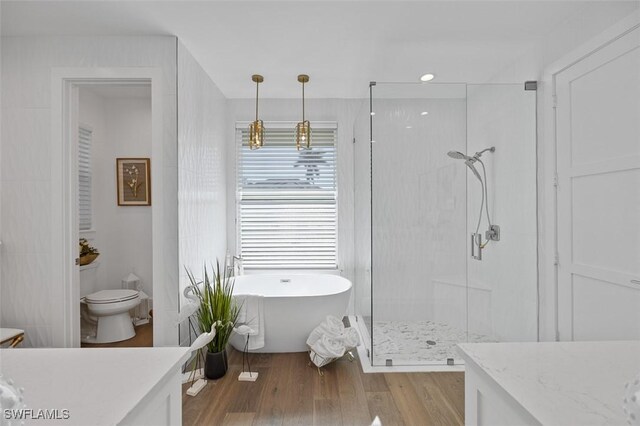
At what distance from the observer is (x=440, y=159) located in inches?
109

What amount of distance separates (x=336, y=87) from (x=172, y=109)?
5.53 ft

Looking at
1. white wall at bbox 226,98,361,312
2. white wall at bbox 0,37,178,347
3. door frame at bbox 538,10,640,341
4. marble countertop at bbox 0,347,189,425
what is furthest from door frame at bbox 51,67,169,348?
door frame at bbox 538,10,640,341

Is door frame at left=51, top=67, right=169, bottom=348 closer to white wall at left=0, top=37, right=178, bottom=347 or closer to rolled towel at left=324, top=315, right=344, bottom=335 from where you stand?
white wall at left=0, top=37, right=178, bottom=347

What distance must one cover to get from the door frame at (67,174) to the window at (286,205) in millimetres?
1473

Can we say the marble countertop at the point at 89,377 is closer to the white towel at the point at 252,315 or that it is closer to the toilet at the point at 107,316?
the white towel at the point at 252,315

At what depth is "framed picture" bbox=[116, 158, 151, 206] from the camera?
151 inches

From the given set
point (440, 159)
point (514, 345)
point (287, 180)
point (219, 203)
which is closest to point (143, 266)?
point (219, 203)

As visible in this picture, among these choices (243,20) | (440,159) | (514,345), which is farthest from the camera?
(440,159)

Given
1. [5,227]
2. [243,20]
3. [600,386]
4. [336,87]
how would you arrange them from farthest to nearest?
[336,87]
[5,227]
[243,20]
[600,386]

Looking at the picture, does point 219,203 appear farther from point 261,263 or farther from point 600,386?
point 600,386

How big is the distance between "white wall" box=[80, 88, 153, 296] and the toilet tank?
0.11m

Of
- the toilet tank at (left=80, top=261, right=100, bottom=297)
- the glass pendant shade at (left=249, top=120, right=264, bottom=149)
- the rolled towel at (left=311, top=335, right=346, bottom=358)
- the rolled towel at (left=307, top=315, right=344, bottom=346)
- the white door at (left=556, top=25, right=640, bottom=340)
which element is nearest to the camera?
the white door at (left=556, top=25, right=640, bottom=340)

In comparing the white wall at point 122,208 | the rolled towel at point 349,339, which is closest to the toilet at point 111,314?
the white wall at point 122,208

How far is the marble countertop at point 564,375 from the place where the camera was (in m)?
0.74
